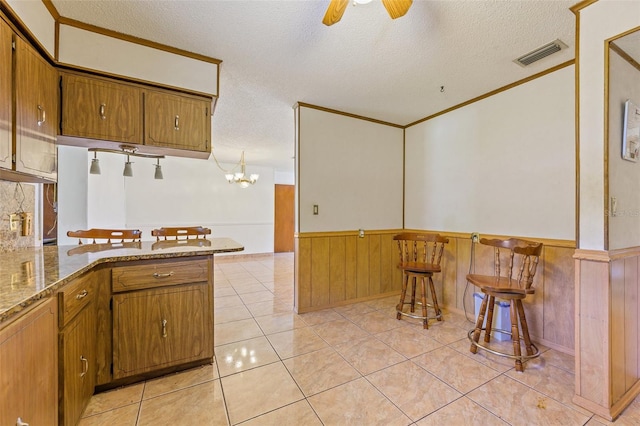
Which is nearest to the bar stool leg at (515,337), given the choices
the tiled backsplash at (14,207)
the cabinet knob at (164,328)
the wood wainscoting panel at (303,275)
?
the wood wainscoting panel at (303,275)

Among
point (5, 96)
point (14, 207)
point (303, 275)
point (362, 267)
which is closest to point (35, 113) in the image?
point (5, 96)

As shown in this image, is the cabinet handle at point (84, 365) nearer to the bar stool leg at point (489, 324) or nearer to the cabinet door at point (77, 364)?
the cabinet door at point (77, 364)

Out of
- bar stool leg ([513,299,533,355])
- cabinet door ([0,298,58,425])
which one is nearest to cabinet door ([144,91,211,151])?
cabinet door ([0,298,58,425])

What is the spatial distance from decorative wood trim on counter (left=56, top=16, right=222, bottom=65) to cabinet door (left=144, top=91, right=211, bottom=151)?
12.9 inches

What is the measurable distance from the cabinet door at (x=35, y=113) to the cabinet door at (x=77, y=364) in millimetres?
917

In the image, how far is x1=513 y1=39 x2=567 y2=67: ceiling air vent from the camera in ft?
6.62

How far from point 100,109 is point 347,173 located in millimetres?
2450

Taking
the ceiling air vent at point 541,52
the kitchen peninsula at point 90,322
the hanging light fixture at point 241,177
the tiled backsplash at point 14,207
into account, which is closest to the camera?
the kitchen peninsula at point 90,322

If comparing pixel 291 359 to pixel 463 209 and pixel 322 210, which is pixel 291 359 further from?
pixel 463 209

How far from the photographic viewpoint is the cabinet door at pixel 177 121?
84.7 inches

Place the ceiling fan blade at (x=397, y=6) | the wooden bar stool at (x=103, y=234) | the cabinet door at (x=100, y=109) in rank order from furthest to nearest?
the wooden bar stool at (x=103, y=234) → the cabinet door at (x=100, y=109) → the ceiling fan blade at (x=397, y=6)

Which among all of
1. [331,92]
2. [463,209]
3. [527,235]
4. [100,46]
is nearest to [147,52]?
[100,46]

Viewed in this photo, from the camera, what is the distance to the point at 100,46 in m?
1.94

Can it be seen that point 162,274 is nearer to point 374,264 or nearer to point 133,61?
point 133,61
